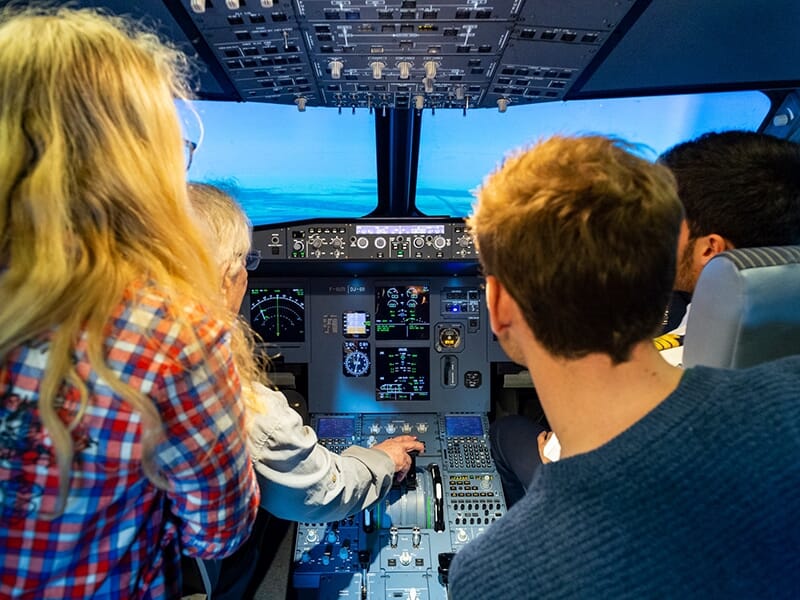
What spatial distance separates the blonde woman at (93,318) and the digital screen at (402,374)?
2.38 metres

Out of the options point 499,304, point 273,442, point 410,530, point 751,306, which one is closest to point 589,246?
point 499,304

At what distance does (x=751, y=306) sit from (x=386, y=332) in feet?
7.87

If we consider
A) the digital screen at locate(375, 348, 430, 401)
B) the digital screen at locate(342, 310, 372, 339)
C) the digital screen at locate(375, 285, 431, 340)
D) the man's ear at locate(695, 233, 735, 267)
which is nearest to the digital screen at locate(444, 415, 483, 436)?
the digital screen at locate(375, 348, 430, 401)

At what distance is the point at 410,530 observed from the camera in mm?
2639

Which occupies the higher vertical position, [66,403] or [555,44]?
[555,44]

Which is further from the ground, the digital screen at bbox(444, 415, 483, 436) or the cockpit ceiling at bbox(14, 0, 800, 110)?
the cockpit ceiling at bbox(14, 0, 800, 110)

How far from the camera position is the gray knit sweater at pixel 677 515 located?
0.77 m

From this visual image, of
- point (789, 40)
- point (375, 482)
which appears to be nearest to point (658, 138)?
point (789, 40)

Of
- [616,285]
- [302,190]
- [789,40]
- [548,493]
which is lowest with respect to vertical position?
[548,493]

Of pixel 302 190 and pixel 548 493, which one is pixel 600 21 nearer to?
pixel 548 493

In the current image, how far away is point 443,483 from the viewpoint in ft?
9.43

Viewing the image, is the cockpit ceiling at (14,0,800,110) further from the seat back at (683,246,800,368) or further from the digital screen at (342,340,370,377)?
the digital screen at (342,340,370,377)

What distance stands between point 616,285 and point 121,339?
659mm

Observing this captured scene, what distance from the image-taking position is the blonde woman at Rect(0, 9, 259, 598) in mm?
793
